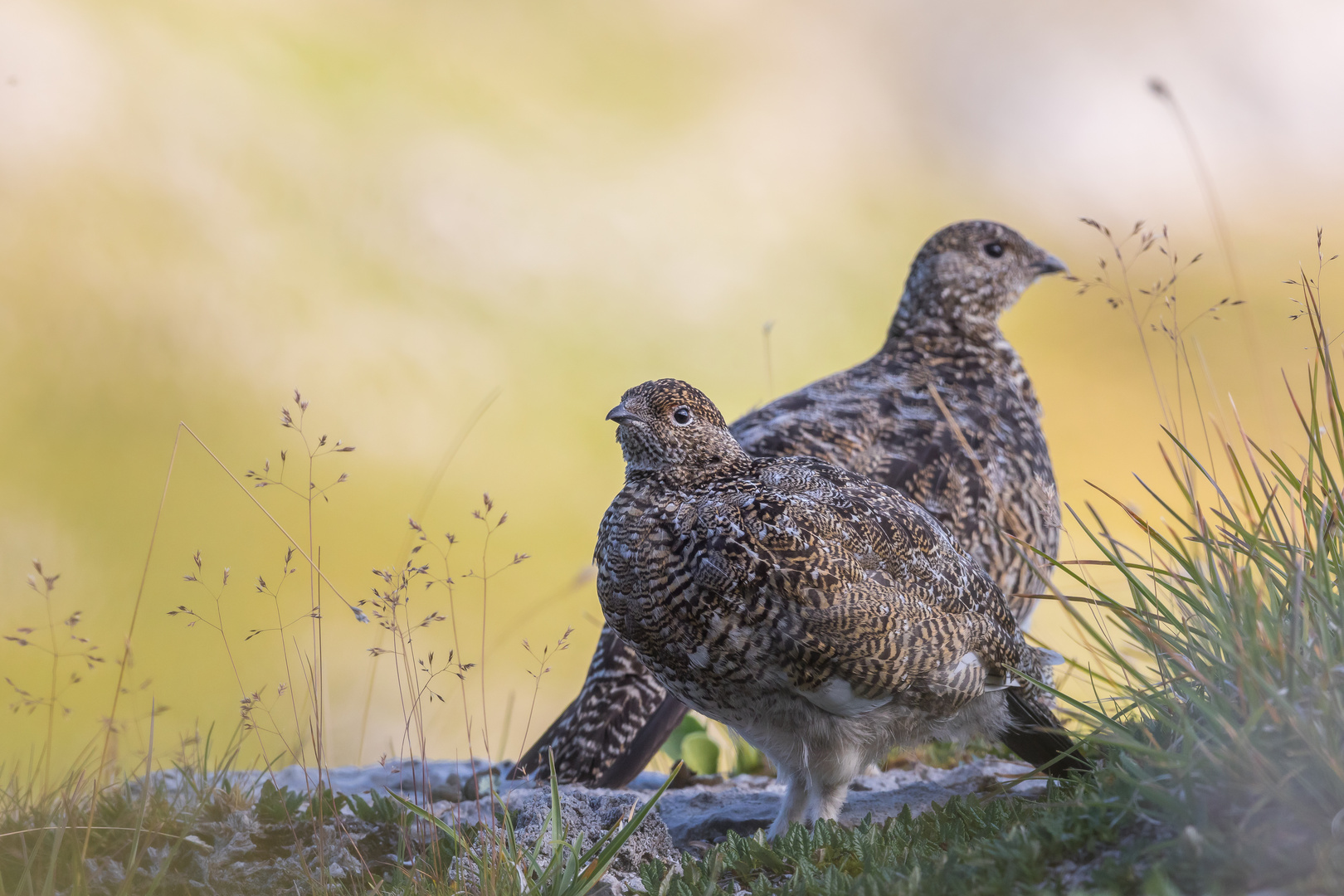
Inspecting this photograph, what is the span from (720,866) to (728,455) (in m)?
1.47

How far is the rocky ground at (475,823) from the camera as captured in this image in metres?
3.30

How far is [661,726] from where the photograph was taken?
4.55 metres

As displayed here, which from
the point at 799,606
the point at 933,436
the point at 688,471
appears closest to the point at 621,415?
the point at 688,471

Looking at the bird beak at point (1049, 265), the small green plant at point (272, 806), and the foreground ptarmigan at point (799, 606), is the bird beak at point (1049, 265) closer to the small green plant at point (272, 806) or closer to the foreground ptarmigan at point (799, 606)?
the foreground ptarmigan at point (799, 606)

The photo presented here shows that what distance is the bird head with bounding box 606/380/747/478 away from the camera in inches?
150

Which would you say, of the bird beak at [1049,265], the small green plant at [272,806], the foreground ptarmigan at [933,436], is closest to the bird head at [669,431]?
the foreground ptarmigan at [933,436]

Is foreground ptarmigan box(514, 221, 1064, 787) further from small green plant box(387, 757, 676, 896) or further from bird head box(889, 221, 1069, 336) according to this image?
small green plant box(387, 757, 676, 896)

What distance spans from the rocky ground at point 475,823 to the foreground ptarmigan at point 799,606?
0.98ft

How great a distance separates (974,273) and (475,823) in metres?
4.28

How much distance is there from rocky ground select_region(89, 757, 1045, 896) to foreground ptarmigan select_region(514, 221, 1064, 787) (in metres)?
0.34

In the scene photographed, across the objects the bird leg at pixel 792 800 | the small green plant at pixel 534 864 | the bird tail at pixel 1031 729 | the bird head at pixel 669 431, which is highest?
the bird head at pixel 669 431

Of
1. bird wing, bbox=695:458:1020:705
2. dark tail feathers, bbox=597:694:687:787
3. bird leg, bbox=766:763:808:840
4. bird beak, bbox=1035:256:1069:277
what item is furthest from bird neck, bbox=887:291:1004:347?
bird leg, bbox=766:763:808:840

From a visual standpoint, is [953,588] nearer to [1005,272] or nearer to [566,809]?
[566,809]

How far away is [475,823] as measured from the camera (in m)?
3.83
